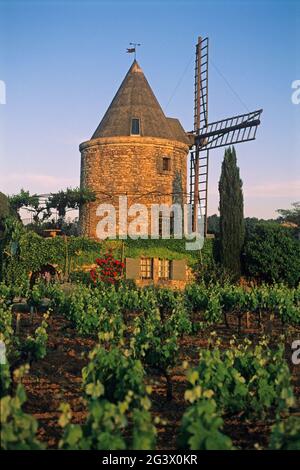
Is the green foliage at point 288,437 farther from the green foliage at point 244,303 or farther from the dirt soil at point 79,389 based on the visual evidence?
the green foliage at point 244,303

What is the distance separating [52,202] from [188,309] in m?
14.5

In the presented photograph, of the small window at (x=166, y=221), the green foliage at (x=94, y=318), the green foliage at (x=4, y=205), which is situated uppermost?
the green foliage at (x=4, y=205)

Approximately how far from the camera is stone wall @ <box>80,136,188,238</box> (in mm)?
27906

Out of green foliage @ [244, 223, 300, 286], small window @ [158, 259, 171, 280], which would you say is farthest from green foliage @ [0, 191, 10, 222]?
green foliage @ [244, 223, 300, 286]

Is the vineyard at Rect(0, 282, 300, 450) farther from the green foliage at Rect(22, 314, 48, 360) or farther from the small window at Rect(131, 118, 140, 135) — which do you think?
the small window at Rect(131, 118, 140, 135)

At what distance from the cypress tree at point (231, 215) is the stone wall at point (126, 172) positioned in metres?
3.29

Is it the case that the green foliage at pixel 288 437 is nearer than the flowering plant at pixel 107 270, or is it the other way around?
the green foliage at pixel 288 437

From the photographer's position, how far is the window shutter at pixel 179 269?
26.8 metres

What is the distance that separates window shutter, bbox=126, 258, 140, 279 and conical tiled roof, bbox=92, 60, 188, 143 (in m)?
6.66

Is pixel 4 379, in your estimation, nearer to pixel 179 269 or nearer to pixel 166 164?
pixel 179 269

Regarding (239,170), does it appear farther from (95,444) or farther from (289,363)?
(95,444)

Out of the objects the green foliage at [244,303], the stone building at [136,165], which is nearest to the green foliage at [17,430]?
the green foliage at [244,303]

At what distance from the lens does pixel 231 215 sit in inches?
1044
